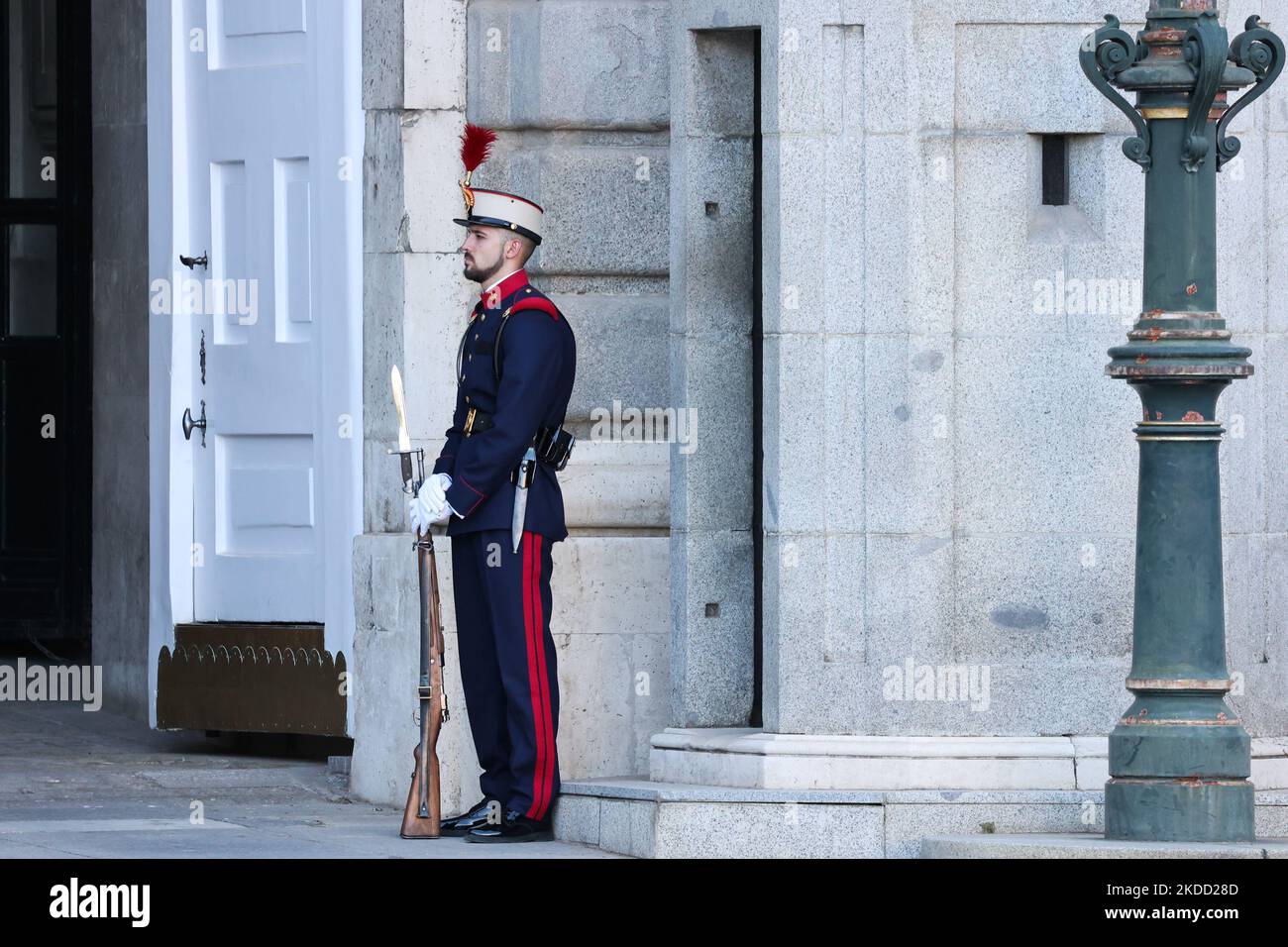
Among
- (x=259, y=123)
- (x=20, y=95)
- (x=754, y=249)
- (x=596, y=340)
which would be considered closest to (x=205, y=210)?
(x=259, y=123)

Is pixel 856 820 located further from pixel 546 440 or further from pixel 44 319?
pixel 44 319

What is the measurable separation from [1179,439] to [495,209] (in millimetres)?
2504

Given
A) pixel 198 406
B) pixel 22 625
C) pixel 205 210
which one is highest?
pixel 205 210

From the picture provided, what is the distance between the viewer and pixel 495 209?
9641 millimetres

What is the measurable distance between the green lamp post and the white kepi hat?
212 centimetres

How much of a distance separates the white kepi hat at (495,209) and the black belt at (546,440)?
0.63 m

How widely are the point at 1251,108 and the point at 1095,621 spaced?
169cm

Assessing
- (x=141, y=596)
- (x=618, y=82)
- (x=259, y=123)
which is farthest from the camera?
(x=141, y=596)

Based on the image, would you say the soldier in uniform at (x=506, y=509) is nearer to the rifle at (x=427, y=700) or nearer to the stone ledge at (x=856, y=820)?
the rifle at (x=427, y=700)

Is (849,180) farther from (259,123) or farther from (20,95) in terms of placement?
(20,95)

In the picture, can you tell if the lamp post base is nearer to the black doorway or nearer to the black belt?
the black belt

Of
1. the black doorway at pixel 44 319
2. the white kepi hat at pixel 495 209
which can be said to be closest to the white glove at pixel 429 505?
the white kepi hat at pixel 495 209

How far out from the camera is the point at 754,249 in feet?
32.0

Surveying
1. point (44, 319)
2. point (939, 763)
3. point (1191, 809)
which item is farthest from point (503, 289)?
point (44, 319)
